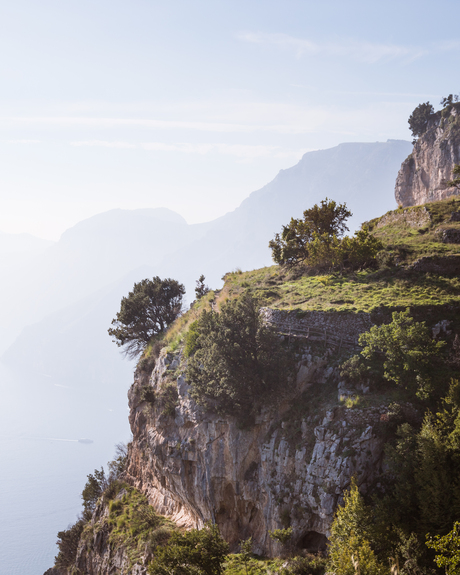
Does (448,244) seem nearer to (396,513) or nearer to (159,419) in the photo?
(396,513)

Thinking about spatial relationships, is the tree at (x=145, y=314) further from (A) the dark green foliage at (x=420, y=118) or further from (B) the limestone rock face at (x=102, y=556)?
(A) the dark green foliage at (x=420, y=118)

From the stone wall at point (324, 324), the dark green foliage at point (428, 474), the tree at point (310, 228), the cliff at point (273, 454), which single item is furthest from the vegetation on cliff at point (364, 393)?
the tree at point (310, 228)

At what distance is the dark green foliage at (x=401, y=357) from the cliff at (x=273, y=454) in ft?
5.22

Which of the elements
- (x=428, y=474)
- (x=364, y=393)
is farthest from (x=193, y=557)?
(x=364, y=393)

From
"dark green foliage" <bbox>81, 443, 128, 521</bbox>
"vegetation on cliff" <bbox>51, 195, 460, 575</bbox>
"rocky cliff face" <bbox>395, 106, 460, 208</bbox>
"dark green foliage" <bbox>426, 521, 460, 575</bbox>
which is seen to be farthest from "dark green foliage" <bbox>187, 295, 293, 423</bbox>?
"rocky cliff face" <bbox>395, 106, 460, 208</bbox>

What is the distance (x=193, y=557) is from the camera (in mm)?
20609

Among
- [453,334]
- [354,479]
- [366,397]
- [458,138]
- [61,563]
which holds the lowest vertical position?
[61,563]

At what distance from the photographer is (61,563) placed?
159 ft

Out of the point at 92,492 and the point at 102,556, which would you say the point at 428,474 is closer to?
the point at 102,556

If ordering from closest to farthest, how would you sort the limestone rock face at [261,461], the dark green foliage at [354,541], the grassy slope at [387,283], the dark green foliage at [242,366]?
the dark green foliage at [354,541] → the limestone rock face at [261,461] → the dark green foliage at [242,366] → the grassy slope at [387,283]

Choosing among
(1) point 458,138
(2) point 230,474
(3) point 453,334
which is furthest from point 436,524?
(1) point 458,138

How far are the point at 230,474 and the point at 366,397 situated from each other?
1121 centimetres

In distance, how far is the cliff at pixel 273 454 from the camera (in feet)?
71.2

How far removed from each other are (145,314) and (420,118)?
79.9 metres
